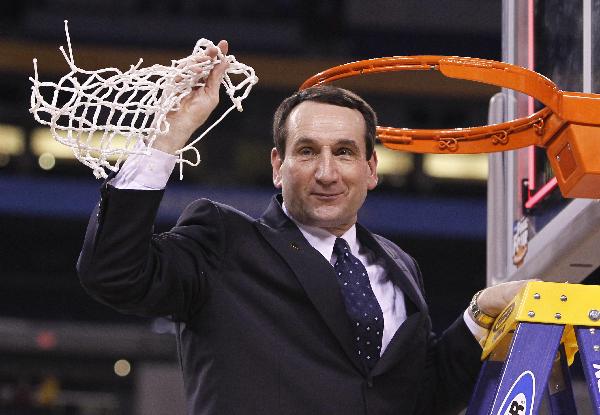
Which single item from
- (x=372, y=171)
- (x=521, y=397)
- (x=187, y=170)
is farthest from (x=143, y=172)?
(x=187, y=170)

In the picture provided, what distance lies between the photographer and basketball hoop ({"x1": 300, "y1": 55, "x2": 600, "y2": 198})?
2.01 meters

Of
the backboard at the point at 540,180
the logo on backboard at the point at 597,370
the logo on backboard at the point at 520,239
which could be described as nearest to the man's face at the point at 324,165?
the backboard at the point at 540,180

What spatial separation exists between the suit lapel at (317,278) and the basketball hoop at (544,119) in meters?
0.38

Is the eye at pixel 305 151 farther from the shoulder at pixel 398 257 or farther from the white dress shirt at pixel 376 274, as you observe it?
the shoulder at pixel 398 257

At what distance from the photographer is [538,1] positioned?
2.82 metres

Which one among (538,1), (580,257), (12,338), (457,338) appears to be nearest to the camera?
(457,338)

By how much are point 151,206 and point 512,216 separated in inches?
54.9

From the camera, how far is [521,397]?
1.76 m

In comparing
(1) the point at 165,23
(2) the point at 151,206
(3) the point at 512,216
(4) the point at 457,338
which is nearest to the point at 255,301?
(2) the point at 151,206

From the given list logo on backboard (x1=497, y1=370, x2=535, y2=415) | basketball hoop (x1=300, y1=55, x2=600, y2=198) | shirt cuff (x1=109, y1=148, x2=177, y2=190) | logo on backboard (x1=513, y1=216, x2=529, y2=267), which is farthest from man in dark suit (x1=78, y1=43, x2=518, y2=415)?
logo on backboard (x1=513, y1=216, x2=529, y2=267)

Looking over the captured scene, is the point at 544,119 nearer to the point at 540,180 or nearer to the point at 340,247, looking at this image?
the point at 340,247

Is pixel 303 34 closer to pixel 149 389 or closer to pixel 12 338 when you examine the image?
pixel 12 338

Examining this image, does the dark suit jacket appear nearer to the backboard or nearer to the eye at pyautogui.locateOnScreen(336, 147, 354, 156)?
the eye at pyautogui.locateOnScreen(336, 147, 354, 156)

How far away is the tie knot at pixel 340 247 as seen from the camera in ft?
7.32
